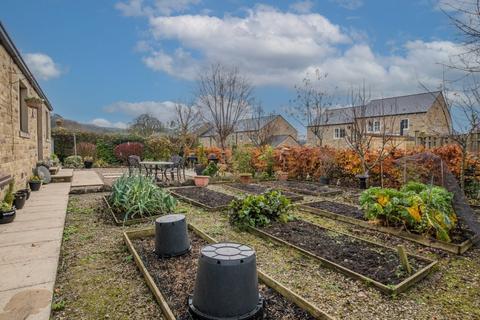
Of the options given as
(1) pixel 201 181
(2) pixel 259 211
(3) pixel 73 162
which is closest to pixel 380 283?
(2) pixel 259 211

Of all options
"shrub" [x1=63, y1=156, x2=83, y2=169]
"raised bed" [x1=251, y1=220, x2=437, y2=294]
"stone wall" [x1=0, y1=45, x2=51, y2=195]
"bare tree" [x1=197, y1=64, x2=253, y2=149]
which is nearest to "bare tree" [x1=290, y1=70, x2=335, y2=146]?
"bare tree" [x1=197, y1=64, x2=253, y2=149]

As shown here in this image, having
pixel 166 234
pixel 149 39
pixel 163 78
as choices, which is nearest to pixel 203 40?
pixel 163 78

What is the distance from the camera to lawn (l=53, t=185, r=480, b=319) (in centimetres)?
223

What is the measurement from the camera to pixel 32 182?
23.0 ft

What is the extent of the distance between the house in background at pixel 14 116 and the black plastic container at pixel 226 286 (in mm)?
3329

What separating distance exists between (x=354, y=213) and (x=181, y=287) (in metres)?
3.78

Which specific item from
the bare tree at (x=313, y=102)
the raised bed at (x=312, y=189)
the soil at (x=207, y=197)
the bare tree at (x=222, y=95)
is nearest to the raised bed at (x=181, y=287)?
the soil at (x=207, y=197)

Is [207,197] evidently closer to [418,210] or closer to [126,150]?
[418,210]

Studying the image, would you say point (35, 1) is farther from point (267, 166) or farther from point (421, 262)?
point (421, 262)

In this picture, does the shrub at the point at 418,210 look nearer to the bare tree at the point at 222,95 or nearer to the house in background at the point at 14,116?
→ the house in background at the point at 14,116

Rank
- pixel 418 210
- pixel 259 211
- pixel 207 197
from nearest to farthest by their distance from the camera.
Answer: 1. pixel 418 210
2. pixel 259 211
3. pixel 207 197

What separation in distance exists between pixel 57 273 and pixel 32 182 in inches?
214

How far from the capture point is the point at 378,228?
4328mm

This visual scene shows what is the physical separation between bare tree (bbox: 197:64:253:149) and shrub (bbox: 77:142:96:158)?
723cm
